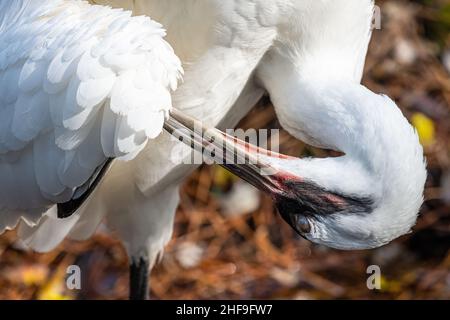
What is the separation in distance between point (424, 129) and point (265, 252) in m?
0.66

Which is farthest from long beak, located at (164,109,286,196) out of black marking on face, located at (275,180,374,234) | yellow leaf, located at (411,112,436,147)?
yellow leaf, located at (411,112,436,147)

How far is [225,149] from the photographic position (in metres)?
1.93

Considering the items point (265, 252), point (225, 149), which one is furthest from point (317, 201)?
point (265, 252)

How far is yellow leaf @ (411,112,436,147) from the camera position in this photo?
3230mm

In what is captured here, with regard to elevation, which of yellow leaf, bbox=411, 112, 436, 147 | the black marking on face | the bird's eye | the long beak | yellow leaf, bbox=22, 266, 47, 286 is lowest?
yellow leaf, bbox=22, 266, 47, 286

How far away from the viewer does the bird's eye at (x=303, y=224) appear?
1928 millimetres

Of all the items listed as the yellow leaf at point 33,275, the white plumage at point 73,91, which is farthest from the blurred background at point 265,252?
the white plumage at point 73,91

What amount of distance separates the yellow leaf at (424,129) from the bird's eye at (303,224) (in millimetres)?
1381

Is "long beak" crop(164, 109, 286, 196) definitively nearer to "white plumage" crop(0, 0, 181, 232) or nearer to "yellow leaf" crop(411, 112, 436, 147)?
"white plumage" crop(0, 0, 181, 232)

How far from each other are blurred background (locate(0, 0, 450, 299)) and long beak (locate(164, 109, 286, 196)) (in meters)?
1.20

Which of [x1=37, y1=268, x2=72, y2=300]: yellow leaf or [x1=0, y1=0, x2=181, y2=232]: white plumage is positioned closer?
[x1=0, y1=0, x2=181, y2=232]: white plumage

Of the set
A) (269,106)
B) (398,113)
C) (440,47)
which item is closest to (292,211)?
(398,113)

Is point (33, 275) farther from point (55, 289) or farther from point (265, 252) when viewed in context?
point (265, 252)

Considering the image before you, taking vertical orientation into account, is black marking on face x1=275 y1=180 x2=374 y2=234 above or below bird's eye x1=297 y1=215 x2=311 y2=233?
above
